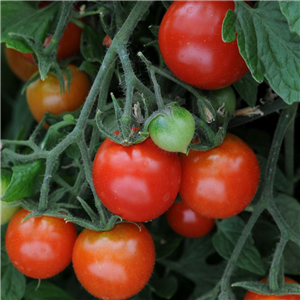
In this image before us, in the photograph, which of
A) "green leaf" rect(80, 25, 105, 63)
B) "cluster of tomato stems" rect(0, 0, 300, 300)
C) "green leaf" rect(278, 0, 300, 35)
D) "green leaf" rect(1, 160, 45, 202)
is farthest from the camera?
"green leaf" rect(80, 25, 105, 63)

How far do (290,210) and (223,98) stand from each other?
0.32 meters

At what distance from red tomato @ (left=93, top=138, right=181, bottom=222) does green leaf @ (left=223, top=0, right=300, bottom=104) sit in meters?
0.20

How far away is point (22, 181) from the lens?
2.92 feet

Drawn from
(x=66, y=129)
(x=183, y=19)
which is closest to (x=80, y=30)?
(x=66, y=129)

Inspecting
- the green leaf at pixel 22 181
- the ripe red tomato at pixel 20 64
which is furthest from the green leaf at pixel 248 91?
the ripe red tomato at pixel 20 64

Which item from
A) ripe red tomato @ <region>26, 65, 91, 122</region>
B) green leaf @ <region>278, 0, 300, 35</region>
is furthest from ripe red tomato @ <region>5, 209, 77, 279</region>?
green leaf @ <region>278, 0, 300, 35</region>

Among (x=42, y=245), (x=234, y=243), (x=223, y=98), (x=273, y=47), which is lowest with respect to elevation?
(x=234, y=243)

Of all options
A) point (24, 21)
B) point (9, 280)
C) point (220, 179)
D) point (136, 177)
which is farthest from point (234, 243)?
point (24, 21)

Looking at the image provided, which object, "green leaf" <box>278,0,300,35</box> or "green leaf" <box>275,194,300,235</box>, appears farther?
"green leaf" <box>275,194,300,235</box>

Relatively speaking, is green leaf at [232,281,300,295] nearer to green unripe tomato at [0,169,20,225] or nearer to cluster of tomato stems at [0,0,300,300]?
cluster of tomato stems at [0,0,300,300]

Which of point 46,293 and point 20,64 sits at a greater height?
point 20,64

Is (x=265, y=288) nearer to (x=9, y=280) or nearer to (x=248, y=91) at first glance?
(x=248, y=91)

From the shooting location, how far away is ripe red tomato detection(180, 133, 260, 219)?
0.82 metres

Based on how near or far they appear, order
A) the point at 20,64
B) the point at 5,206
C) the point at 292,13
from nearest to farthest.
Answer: the point at 292,13 < the point at 5,206 < the point at 20,64
